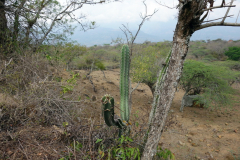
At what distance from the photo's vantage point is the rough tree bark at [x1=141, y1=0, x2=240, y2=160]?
80.7 inches

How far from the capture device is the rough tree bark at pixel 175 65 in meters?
2.05

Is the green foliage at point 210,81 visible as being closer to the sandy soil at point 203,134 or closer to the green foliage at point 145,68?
the sandy soil at point 203,134

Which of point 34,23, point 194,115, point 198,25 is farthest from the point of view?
point 194,115

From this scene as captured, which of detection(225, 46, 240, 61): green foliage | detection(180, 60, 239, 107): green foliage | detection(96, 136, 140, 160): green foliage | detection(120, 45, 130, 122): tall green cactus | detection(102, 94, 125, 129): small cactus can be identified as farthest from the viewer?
detection(225, 46, 240, 61): green foliage

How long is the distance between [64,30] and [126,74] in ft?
18.7

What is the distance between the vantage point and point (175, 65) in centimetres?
233

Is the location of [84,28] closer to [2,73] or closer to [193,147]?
[2,73]

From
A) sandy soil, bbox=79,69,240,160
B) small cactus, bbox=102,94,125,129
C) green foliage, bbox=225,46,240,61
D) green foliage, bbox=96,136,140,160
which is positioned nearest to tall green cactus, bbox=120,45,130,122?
small cactus, bbox=102,94,125,129

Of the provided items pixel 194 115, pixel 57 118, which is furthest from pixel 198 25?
pixel 194 115

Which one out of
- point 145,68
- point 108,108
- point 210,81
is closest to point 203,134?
point 210,81

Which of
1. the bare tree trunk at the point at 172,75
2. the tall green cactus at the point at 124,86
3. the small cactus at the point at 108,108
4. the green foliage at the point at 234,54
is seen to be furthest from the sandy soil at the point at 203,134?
the green foliage at the point at 234,54

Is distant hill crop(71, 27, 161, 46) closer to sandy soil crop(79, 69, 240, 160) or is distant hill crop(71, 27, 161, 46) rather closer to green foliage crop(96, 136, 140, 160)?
sandy soil crop(79, 69, 240, 160)

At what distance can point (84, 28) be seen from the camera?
24.3 feet

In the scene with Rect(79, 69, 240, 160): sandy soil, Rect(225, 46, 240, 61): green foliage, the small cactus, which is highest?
Rect(225, 46, 240, 61): green foliage
